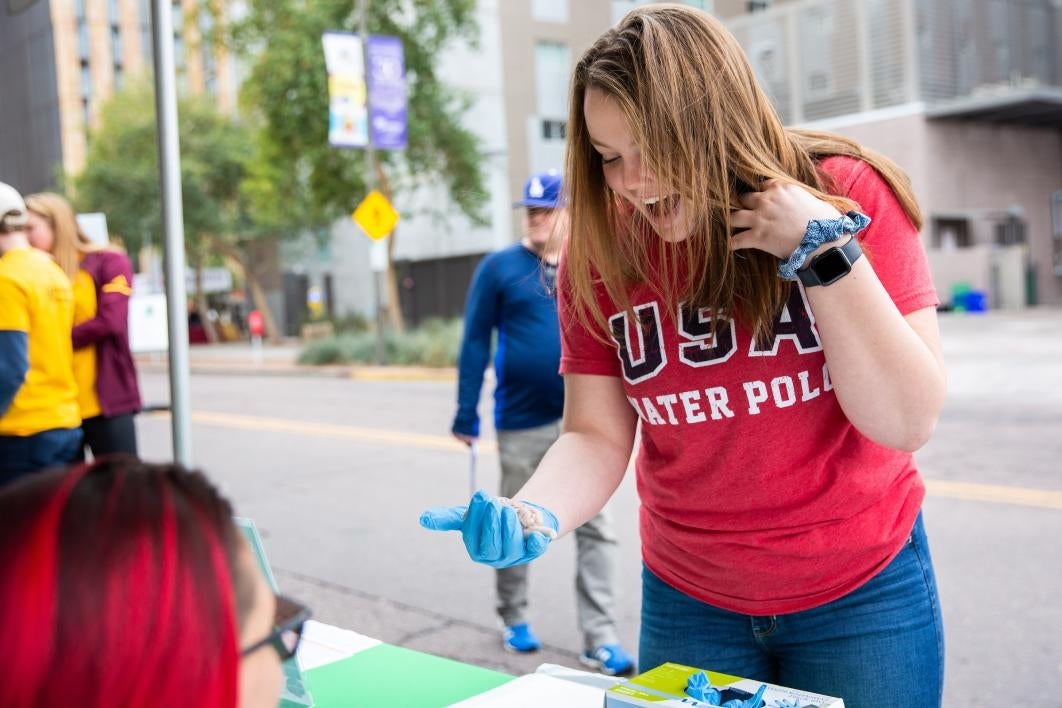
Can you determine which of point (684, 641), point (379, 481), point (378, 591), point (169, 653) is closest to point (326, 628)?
point (684, 641)

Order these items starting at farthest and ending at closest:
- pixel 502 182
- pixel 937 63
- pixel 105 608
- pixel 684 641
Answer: pixel 502 182
pixel 937 63
pixel 684 641
pixel 105 608

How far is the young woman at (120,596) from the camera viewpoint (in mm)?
787

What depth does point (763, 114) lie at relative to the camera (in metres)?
1.56

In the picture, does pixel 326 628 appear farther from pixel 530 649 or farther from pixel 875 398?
pixel 530 649

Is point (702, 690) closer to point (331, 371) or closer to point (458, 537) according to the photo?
point (458, 537)

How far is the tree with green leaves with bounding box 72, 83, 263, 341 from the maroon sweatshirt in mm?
28239

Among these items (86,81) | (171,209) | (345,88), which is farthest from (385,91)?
(86,81)

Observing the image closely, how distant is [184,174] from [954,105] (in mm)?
22353

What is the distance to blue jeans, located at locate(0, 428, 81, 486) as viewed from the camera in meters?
4.00

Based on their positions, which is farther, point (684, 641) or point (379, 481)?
point (379, 481)

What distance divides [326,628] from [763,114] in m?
1.41

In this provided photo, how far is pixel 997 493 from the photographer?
22.0 feet

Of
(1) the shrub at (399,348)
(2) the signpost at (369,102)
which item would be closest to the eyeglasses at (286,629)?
(2) the signpost at (369,102)

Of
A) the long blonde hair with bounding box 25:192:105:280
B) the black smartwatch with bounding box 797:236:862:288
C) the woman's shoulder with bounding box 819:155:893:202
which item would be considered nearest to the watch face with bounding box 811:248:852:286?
the black smartwatch with bounding box 797:236:862:288
